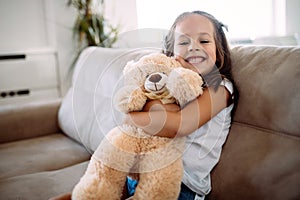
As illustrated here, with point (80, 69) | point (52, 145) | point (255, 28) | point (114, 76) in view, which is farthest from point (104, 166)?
point (255, 28)

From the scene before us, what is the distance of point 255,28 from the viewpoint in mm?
2600

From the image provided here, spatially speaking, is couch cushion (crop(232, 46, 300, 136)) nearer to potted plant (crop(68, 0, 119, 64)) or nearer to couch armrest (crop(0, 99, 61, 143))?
couch armrest (crop(0, 99, 61, 143))

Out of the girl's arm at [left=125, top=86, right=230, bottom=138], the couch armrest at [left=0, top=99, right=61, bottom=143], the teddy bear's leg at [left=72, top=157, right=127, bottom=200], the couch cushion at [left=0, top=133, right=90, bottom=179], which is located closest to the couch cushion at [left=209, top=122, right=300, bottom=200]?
the girl's arm at [left=125, top=86, right=230, bottom=138]

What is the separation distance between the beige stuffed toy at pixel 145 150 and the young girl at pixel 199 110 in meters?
0.03

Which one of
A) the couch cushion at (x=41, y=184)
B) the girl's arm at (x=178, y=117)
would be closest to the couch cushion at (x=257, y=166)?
the girl's arm at (x=178, y=117)

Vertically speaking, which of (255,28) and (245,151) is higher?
(255,28)

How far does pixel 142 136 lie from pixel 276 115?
38cm

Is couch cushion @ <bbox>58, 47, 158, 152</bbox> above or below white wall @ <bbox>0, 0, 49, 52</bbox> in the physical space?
below

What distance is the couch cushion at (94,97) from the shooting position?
141cm

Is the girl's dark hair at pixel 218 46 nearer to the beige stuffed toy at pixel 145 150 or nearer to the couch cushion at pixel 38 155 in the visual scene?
the beige stuffed toy at pixel 145 150

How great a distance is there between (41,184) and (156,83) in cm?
68

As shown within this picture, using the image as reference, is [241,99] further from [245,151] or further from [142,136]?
[142,136]

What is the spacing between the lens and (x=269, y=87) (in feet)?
3.03

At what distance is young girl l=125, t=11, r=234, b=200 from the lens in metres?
0.87
